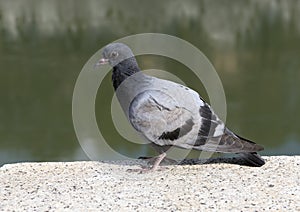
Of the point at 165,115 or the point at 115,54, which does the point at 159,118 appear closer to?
the point at 165,115

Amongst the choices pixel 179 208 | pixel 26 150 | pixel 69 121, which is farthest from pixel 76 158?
pixel 179 208

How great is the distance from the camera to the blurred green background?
12523 millimetres

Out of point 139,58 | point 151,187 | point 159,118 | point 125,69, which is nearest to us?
point 151,187

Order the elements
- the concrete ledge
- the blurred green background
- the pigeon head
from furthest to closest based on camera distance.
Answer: the blurred green background → the pigeon head → the concrete ledge

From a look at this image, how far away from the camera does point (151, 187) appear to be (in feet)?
16.9

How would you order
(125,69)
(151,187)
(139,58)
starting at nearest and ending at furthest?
(151,187)
(125,69)
(139,58)

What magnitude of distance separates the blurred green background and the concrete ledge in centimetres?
433

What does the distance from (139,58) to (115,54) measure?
11948 mm

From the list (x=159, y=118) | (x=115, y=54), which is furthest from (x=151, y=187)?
(x=115, y=54)

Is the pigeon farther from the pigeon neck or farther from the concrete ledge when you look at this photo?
the concrete ledge

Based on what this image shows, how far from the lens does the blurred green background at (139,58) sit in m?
12.5

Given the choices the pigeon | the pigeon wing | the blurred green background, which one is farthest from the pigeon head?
the blurred green background

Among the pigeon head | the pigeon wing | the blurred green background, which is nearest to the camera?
the pigeon wing

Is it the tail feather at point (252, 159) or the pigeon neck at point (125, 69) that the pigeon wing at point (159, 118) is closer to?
the pigeon neck at point (125, 69)
